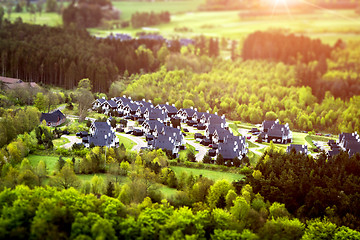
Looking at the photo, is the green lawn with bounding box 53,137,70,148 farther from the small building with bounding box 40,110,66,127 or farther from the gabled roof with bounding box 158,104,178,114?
the gabled roof with bounding box 158,104,178,114

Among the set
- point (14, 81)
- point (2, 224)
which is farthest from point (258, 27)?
point (2, 224)

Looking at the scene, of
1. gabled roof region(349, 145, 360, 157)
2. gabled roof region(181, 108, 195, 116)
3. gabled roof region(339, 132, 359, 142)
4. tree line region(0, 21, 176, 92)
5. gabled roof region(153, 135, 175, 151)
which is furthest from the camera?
tree line region(0, 21, 176, 92)

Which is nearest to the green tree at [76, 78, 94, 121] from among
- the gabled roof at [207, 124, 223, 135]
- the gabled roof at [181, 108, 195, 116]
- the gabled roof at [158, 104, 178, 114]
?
the gabled roof at [158, 104, 178, 114]

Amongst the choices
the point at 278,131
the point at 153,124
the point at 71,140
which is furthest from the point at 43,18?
the point at 278,131

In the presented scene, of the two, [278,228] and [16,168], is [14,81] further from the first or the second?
[278,228]

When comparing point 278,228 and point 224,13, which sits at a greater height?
point 224,13

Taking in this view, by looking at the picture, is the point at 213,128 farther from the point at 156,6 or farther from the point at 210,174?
the point at 156,6
